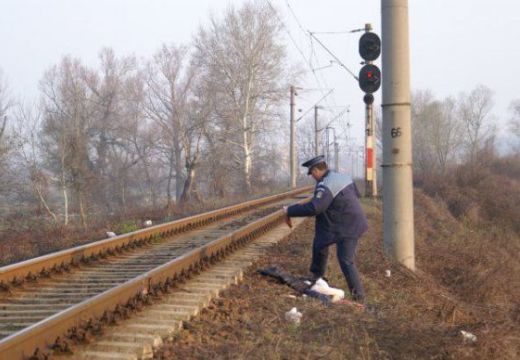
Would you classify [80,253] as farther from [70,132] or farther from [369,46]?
[70,132]

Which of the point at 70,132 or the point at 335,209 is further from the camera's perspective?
the point at 70,132

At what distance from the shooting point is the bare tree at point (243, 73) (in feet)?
130

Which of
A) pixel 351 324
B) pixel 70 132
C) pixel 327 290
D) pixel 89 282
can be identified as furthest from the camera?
pixel 70 132

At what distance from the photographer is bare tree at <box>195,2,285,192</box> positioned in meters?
39.5

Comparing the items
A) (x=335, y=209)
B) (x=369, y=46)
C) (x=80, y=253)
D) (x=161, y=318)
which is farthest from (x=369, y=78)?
(x=161, y=318)

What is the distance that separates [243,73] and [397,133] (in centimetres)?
3184

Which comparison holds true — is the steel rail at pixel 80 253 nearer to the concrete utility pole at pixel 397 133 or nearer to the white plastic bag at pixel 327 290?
the white plastic bag at pixel 327 290

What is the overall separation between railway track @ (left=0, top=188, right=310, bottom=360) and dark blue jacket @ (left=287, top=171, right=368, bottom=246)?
67.3 inches

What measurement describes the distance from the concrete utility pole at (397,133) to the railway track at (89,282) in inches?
101

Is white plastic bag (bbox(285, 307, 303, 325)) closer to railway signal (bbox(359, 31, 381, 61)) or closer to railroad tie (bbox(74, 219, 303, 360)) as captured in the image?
railroad tie (bbox(74, 219, 303, 360))

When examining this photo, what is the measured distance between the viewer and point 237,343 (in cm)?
447

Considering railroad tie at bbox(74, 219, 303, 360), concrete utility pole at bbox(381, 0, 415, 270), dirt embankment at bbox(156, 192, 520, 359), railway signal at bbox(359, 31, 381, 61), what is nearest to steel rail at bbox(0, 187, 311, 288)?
railroad tie at bbox(74, 219, 303, 360)

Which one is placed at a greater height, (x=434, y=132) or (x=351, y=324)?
(x=434, y=132)

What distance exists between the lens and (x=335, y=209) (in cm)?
640
